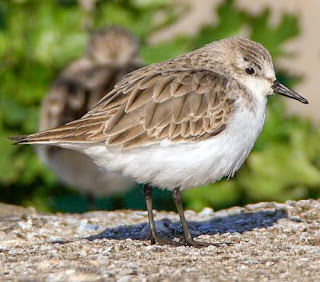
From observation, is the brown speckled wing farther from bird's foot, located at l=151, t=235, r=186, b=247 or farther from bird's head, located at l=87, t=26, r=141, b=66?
bird's head, located at l=87, t=26, r=141, b=66

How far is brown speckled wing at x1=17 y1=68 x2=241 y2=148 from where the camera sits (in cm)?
611

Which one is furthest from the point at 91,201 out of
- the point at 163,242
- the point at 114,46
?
the point at 163,242

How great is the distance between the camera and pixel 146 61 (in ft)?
32.4

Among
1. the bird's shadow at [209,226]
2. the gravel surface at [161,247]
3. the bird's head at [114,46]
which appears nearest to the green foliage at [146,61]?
the bird's head at [114,46]

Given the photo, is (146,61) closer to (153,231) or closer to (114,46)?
(114,46)

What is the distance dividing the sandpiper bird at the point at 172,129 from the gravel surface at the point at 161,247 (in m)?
0.42

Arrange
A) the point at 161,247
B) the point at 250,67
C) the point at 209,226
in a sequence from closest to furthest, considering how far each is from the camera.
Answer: the point at 161,247 < the point at 250,67 < the point at 209,226

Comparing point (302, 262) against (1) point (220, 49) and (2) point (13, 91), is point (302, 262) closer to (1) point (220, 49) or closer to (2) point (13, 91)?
(1) point (220, 49)

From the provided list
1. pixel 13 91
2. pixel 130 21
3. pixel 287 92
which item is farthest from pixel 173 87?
pixel 130 21

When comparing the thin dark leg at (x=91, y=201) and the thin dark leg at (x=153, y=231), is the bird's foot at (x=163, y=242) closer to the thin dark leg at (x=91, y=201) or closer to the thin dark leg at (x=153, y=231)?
the thin dark leg at (x=153, y=231)

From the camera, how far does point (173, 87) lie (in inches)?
248

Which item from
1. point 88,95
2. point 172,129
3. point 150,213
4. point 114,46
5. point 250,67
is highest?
point 114,46

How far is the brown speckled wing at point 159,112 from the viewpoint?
6.11 meters

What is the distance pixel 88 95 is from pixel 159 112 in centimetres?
224
